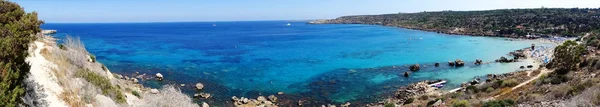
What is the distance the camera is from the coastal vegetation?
10000 mm

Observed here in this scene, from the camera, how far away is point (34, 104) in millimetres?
12312

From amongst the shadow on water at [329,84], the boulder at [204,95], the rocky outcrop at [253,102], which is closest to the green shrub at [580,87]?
the shadow on water at [329,84]

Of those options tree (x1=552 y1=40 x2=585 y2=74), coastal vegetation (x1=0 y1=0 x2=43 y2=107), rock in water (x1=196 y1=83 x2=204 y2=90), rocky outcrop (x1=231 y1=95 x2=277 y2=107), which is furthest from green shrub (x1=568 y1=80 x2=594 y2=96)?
rock in water (x1=196 y1=83 x2=204 y2=90)

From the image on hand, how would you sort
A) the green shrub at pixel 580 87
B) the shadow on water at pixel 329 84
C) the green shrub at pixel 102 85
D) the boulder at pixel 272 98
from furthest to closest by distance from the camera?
1. the shadow on water at pixel 329 84
2. the boulder at pixel 272 98
3. the green shrub at pixel 102 85
4. the green shrub at pixel 580 87

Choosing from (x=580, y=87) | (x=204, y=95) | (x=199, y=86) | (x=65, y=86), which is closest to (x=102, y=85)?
(x=65, y=86)

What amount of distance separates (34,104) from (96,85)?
5377 mm

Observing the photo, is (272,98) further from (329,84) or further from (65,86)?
(65,86)

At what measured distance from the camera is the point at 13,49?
1120 centimetres

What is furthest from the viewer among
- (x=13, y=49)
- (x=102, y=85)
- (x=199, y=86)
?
(x=199, y=86)

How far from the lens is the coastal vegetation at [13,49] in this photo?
10.0 meters

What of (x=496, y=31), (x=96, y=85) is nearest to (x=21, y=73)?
(x=96, y=85)

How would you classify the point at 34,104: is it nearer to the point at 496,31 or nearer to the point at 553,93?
the point at 553,93

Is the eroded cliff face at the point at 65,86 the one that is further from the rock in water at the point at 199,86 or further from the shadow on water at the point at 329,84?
the rock in water at the point at 199,86

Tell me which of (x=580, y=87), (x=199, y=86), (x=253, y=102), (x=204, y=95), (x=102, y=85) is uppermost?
(x=102, y=85)
